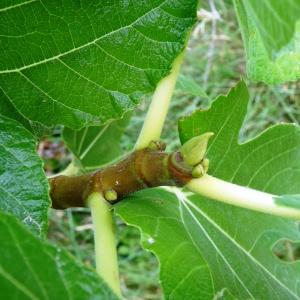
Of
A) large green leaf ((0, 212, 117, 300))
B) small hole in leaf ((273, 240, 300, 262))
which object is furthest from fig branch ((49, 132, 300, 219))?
small hole in leaf ((273, 240, 300, 262))

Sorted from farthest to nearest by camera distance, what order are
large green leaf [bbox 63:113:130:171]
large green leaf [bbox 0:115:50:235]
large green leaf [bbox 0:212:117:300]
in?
Result: 1. large green leaf [bbox 63:113:130:171]
2. large green leaf [bbox 0:115:50:235]
3. large green leaf [bbox 0:212:117:300]

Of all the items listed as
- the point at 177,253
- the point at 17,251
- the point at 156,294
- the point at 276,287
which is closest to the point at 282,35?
the point at 17,251

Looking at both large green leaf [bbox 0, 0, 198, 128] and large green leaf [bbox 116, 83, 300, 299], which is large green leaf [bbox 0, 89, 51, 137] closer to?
large green leaf [bbox 0, 0, 198, 128]

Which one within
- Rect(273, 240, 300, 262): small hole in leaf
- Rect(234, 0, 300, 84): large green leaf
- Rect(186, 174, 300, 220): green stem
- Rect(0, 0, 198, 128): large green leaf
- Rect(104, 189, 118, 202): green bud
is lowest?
Rect(273, 240, 300, 262): small hole in leaf

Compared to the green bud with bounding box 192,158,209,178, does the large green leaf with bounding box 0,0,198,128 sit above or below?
above

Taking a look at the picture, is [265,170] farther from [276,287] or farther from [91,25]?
[91,25]

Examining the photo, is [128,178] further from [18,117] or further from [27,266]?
[27,266]
